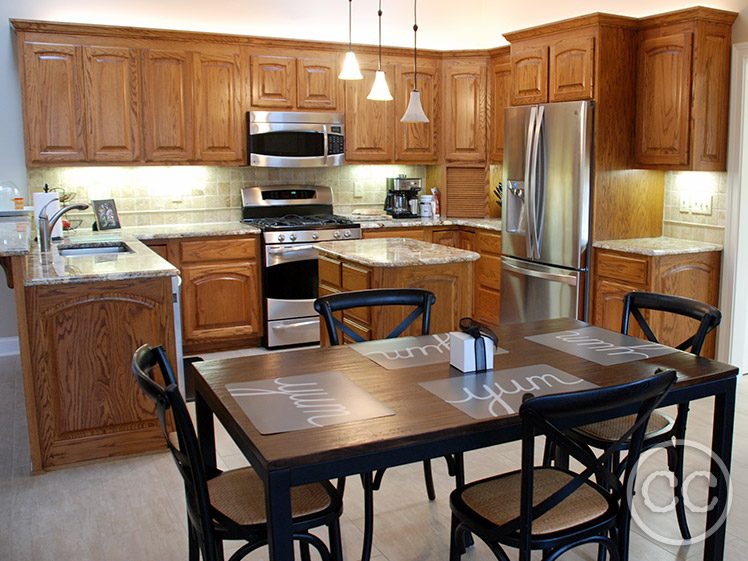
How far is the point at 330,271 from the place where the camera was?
434 cm

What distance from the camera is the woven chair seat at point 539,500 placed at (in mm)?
1938

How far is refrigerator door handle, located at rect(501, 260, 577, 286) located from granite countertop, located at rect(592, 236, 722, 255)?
0.96 feet

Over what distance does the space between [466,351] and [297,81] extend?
401 cm

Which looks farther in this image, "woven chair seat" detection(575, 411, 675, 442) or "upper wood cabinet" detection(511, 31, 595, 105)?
Answer: "upper wood cabinet" detection(511, 31, 595, 105)

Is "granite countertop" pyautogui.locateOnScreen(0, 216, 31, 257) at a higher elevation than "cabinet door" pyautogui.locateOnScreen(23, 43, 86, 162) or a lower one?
lower

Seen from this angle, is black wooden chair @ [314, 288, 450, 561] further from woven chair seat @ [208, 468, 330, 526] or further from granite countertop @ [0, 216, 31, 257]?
granite countertop @ [0, 216, 31, 257]

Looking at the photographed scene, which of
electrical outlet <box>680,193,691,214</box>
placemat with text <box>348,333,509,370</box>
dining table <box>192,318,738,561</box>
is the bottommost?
dining table <box>192,318,738,561</box>

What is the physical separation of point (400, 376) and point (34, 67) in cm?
404

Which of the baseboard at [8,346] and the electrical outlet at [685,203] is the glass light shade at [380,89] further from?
the baseboard at [8,346]

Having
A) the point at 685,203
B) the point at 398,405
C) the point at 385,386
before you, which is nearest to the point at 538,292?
the point at 685,203

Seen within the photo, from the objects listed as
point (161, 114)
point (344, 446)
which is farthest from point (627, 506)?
point (161, 114)

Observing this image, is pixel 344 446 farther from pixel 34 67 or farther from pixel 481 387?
pixel 34 67

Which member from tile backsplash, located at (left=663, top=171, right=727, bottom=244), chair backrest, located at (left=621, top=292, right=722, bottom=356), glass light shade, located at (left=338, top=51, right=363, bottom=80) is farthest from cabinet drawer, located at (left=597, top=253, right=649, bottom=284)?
glass light shade, located at (left=338, top=51, right=363, bottom=80)

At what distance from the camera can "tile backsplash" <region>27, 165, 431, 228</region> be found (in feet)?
18.0
